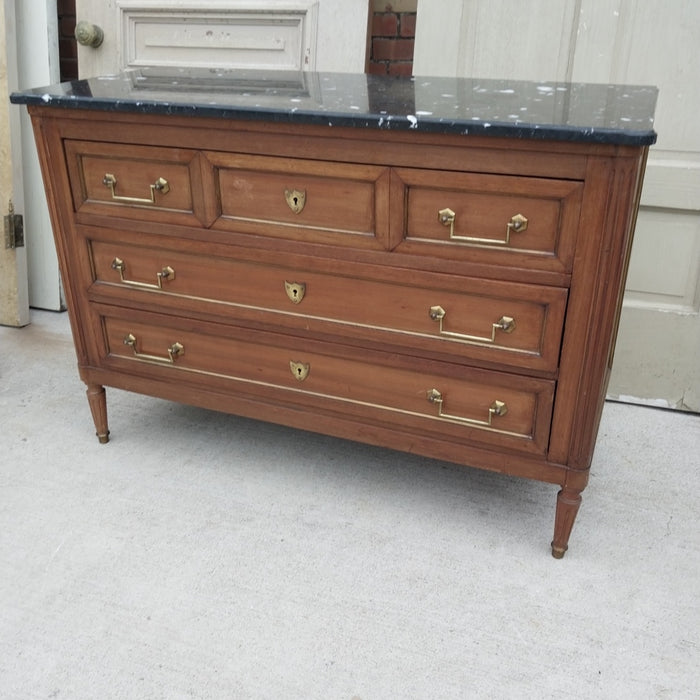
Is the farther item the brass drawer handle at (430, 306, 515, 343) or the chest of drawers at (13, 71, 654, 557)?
the brass drawer handle at (430, 306, 515, 343)

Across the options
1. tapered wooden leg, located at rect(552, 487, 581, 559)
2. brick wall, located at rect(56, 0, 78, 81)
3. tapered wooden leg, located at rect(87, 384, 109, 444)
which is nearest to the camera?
tapered wooden leg, located at rect(552, 487, 581, 559)

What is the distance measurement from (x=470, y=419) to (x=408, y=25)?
5.07ft

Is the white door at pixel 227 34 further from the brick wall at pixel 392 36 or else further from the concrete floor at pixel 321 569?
the concrete floor at pixel 321 569

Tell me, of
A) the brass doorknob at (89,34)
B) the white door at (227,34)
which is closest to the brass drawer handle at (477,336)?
the white door at (227,34)

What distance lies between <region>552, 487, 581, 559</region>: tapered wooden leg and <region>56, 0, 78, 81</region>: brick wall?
8.49ft

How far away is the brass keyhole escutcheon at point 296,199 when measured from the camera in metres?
1.84

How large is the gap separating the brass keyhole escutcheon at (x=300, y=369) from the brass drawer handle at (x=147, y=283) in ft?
1.33

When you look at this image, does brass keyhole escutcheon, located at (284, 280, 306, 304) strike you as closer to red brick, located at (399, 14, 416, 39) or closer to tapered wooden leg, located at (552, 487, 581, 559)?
tapered wooden leg, located at (552, 487, 581, 559)

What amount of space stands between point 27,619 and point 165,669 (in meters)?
0.36

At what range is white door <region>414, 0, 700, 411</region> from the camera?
242 centimetres

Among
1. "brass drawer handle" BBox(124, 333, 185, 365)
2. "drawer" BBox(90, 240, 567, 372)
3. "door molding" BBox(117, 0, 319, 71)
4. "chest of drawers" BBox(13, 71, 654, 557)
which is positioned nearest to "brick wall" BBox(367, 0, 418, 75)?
"door molding" BBox(117, 0, 319, 71)

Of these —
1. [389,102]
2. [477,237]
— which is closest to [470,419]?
[477,237]

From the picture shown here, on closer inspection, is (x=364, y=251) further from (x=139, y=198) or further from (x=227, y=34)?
(x=227, y=34)

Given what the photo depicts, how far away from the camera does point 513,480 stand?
231cm
